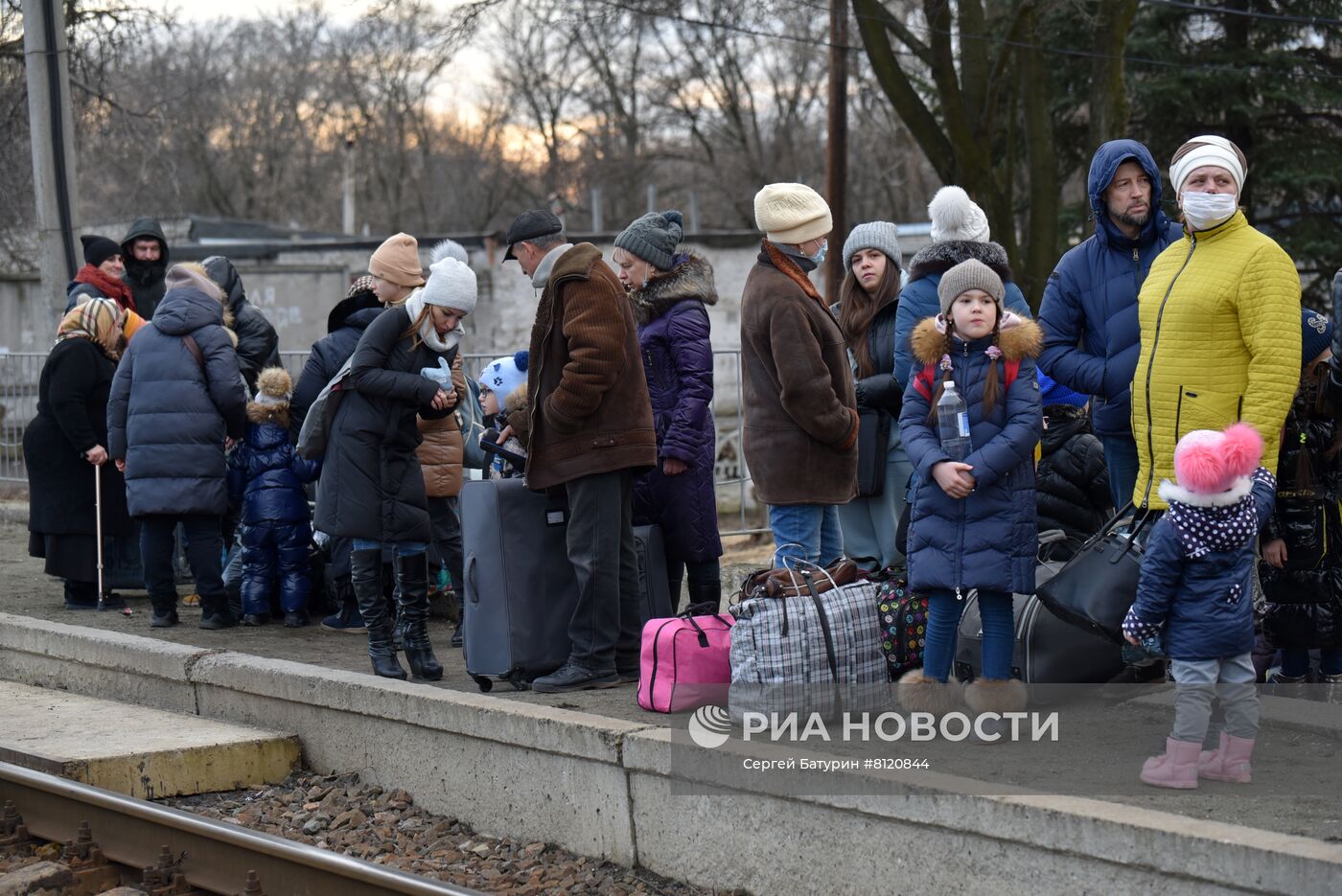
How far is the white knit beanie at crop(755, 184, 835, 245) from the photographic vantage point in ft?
21.1

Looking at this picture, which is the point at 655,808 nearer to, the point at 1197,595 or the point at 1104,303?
the point at 1197,595

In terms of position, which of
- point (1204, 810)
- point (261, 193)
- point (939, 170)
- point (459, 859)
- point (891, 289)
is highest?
point (261, 193)

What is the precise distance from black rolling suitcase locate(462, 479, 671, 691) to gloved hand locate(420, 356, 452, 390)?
0.56 meters

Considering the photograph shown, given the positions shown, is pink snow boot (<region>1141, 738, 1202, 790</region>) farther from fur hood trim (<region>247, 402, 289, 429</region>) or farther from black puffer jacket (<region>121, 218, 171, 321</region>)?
black puffer jacket (<region>121, 218, 171, 321</region>)

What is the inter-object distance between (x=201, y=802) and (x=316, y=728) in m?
0.56

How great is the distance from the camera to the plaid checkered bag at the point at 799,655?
5488mm

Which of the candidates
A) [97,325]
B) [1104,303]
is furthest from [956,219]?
[97,325]

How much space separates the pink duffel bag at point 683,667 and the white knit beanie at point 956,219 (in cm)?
206

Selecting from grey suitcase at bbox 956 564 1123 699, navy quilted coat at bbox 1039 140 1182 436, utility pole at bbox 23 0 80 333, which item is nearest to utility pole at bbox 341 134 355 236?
utility pole at bbox 23 0 80 333

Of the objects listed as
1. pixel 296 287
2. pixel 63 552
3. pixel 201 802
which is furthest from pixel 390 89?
pixel 201 802

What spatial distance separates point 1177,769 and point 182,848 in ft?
10.7

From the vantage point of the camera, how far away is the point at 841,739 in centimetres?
534

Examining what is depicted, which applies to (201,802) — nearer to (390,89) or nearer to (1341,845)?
(1341,845)

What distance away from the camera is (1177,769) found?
4.65 m
